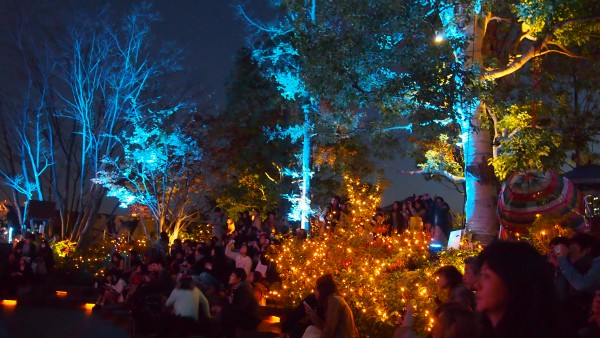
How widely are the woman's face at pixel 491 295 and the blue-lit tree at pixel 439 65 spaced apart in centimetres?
899

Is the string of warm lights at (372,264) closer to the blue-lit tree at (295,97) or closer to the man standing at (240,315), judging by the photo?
the man standing at (240,315)

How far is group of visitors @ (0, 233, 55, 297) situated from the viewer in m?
18.3

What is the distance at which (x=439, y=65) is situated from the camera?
1133cm

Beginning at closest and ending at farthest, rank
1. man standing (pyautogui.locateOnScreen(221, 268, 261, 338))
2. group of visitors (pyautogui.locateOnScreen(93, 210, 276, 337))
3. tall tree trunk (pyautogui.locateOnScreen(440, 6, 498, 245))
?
1. man standing (pyautogui.locateOnScreen(221, 268, 261, 338))
2. group of visitors (pyautogui.locateOnScreen(93, 210, 276, 337))
3. tall tree trunk (pyautogui.locateOnScreen(440, 6, 498, 245))

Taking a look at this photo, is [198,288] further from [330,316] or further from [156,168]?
[156,168]

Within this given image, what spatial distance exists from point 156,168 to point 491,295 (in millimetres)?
22440

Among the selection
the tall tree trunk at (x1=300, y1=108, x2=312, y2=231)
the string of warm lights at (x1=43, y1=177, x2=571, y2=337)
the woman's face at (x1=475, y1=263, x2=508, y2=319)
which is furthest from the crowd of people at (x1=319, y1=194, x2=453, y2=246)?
the woman's face at (x1=475, y1=263, x2=508, y2=319)

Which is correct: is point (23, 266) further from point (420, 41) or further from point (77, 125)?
point (420, 41)

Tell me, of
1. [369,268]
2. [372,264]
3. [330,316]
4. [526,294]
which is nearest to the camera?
[526,294]

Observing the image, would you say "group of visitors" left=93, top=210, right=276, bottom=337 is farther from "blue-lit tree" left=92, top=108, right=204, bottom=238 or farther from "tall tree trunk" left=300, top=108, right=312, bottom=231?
"blue-lit tree" left=92, top=108, right=204, bottom=238

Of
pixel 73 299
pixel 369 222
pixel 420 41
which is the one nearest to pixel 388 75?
pixel 420 41

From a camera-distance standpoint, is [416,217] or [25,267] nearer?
[416,217]

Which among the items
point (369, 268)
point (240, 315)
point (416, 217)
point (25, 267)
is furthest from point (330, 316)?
point (25, 267)

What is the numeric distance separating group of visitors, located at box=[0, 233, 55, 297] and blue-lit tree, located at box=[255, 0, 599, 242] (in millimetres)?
10472
